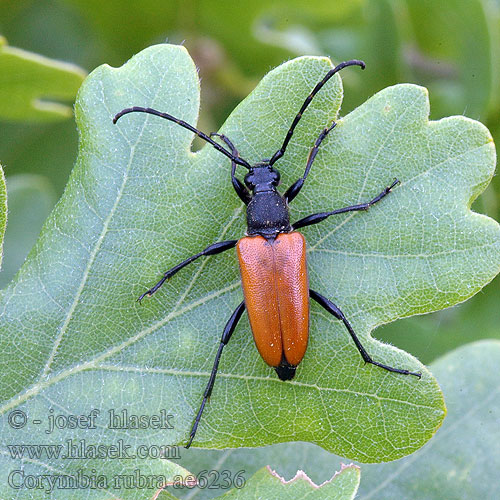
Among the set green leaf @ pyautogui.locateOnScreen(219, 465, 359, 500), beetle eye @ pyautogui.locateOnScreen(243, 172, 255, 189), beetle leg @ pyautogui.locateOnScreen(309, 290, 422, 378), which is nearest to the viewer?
green leaf @ pyautogui.locateOnScreen(219, 465, 359, 500)

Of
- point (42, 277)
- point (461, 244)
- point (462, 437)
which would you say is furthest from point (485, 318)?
point (42, 277)

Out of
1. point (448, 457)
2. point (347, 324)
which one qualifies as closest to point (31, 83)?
point (347, 324)

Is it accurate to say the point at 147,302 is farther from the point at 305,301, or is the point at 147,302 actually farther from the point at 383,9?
the point at 383,9

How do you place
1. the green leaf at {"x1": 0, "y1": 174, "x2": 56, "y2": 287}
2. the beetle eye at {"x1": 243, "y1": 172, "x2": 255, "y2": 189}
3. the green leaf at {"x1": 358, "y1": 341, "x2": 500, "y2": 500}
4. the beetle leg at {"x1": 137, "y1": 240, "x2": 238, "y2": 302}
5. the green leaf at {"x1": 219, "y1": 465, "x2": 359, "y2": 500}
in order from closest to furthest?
the green leaf at {"x1": 219, "y1": 465, "x2": 359, "y2": 500}
the beetle leg at {"x1": 137, "y1": 240, "x2": 238, "y2": 302}
the beetle eye at {"x1": 243, "y1": 172, "x2": 255, "y2": 189}
the green leaf at {"x1": 358, "y1": 341, "x2": 500, "y2": 500}
the green leaf at {"x1": 0, "y1": 174, "x2": 56, "y2": 287}

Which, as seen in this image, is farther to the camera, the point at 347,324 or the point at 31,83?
the point at 31,83

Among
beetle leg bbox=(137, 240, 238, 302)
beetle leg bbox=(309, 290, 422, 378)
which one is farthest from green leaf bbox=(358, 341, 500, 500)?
beetle leg bbox=(137, 240, 238, 302)

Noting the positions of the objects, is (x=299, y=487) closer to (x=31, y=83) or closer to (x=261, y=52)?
(x=31, y=83)

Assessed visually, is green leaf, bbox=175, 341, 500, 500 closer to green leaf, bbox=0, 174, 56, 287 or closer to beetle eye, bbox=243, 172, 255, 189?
beetle eye, bbox=243, 172, 255, 189
